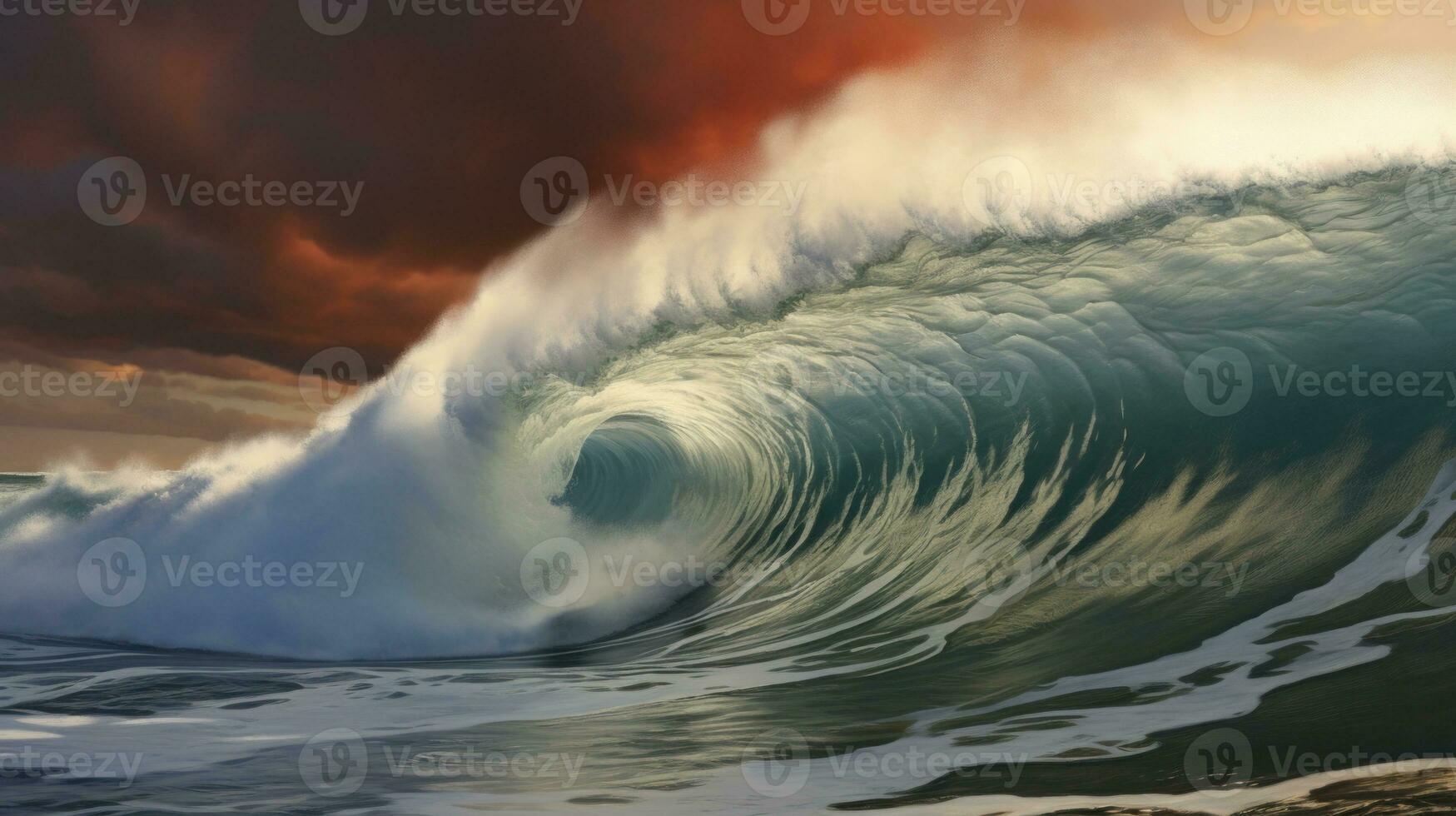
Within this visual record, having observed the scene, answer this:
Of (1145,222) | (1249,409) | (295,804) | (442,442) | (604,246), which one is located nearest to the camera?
(295,804)

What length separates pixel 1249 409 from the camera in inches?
302

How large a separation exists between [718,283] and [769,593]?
2.95 m

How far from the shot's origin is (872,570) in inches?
349

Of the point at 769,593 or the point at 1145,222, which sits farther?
the point at 769,593

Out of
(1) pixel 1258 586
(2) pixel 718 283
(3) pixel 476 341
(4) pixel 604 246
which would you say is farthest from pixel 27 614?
(1) pixel 1258 586

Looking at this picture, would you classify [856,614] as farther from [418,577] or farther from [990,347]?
[418,577]

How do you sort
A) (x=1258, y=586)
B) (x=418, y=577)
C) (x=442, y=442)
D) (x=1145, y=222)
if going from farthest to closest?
(x=442, y=442)
(x=418, y=577)
(x=1145, y=222)
(x=1258, y=586)

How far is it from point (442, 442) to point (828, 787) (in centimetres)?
690

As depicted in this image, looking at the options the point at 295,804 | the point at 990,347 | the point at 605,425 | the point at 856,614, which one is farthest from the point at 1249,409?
the point at 605,425

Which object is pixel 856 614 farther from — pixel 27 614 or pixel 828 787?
pixel 27 614

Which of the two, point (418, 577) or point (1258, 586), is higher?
point (418, 577)

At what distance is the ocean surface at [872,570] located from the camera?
4.16 meters

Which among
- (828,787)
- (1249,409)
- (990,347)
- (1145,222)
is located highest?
(1145,222)

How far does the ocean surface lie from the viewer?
4.16m
